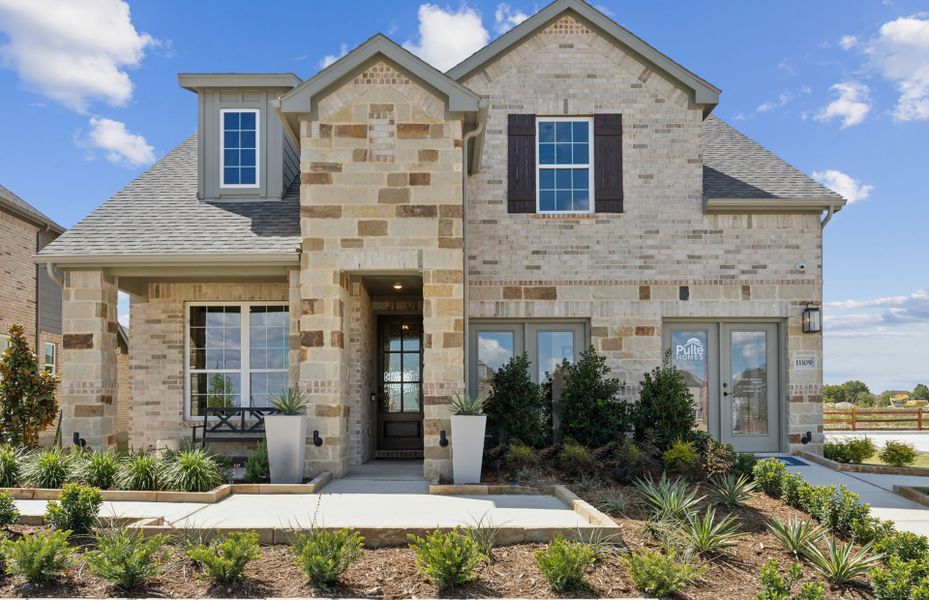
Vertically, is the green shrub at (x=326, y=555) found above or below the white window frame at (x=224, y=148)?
below

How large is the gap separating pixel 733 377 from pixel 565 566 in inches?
311

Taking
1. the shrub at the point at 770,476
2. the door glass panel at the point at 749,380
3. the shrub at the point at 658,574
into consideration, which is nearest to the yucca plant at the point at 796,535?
the shrub at the point at 658,574

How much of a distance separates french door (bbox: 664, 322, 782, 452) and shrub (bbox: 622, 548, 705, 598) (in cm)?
682

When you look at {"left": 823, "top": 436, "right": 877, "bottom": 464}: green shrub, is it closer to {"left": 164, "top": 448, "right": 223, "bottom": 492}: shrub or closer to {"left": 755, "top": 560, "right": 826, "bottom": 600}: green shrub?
{"left": 755, "top": 560, "right": 826, "bottom": 600}: green shrub

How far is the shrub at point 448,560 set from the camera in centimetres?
543

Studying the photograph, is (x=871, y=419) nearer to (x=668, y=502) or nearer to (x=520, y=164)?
(x=520, y=164)

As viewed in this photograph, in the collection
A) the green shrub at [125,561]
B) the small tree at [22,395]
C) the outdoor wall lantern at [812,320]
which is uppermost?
the outdoor wall lantern at [812,320]

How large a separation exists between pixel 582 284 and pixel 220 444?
22.4ft

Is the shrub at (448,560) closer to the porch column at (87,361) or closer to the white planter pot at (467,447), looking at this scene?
the white planter pot at (467,447)

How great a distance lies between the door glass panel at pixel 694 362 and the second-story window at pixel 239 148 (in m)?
8.10

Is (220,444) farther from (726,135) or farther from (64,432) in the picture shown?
(726,135)

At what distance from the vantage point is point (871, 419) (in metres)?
22.7

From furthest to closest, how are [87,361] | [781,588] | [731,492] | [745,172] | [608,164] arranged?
[745,172] → [608,164] → [87,361] → [731,492] → [781,588]

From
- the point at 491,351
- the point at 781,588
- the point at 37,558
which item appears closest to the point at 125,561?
the point at 37,558
